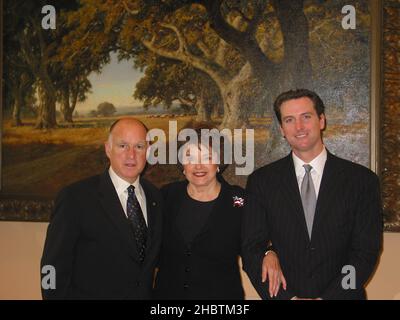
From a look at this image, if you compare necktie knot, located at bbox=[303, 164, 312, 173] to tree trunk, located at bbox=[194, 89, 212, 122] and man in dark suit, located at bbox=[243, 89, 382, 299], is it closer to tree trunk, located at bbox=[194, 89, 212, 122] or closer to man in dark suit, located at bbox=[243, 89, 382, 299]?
man in dark suit, located at bbox=[243, 89, 382, 299]

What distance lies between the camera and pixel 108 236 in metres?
2.47

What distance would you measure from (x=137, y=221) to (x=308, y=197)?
2.99 ft

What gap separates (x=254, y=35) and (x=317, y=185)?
143 cm

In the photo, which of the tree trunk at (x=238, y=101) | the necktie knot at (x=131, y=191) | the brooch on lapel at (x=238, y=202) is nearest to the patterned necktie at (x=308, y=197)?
the brooch on lapel at (x=238, y=202)

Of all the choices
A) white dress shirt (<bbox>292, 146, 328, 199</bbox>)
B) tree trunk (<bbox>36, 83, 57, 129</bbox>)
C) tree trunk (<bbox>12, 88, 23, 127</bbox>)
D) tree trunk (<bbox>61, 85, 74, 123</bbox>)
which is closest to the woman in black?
white dress shirt (<bbox>292, 146, 328, 199</bbox>)

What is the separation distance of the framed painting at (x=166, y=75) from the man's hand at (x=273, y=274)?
1.13 m

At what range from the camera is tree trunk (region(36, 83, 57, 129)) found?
3.89 meters

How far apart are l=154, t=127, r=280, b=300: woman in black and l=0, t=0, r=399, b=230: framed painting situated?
Result: 31.5 inches

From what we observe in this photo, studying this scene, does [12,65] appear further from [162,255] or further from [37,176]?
[162,255]

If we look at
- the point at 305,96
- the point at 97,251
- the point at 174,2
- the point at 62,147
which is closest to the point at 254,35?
the point at 174,2

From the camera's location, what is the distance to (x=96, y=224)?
8.07 ft

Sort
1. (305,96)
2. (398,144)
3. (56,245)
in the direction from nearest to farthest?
(56,245) → (305,96) → (398,144)

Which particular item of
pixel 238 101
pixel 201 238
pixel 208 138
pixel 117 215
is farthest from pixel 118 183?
pixel 238 101

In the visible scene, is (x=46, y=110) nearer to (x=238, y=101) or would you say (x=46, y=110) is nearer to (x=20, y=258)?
(x=20, y=258)
